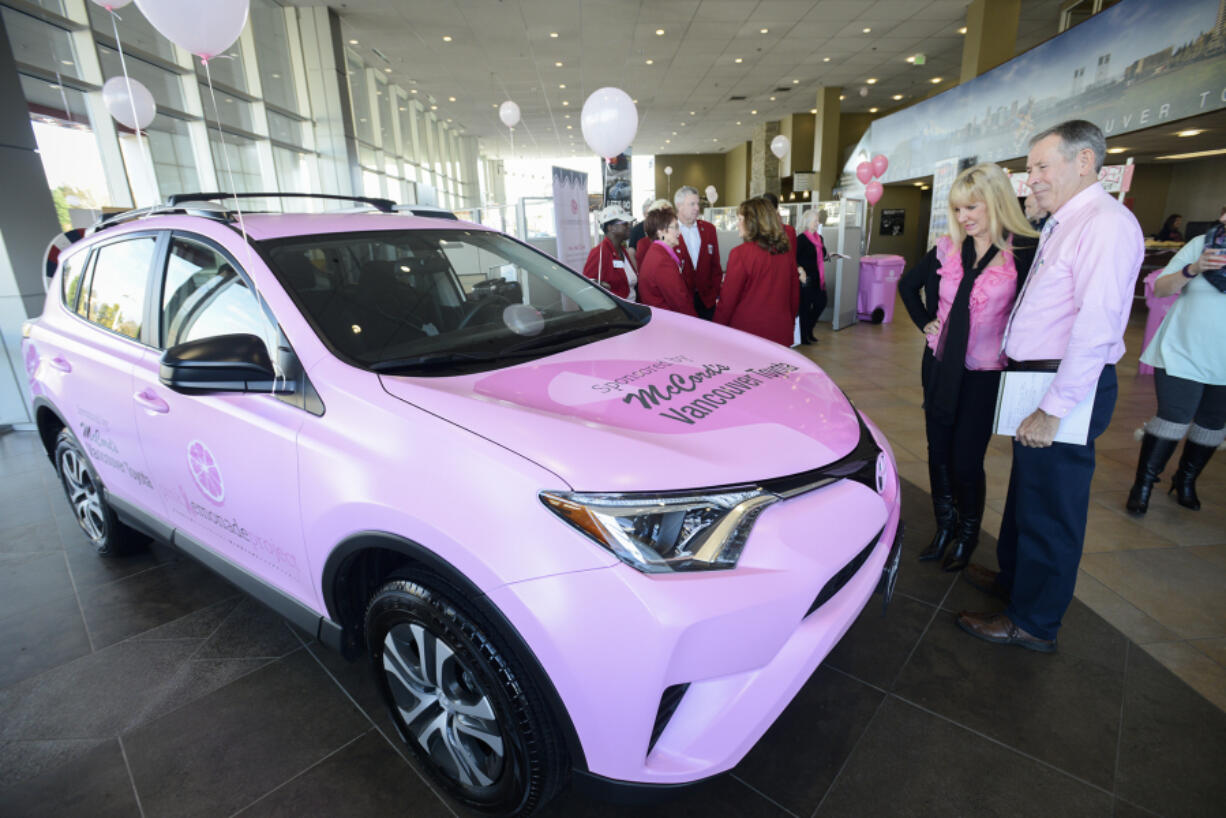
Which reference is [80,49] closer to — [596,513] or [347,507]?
[347,507]

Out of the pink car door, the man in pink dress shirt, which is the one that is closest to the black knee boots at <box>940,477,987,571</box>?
the man in pink dress shirt

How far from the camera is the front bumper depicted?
1.10 metres

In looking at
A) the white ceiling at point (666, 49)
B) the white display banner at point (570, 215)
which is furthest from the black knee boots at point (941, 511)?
the white ceiling at point (666, 49)

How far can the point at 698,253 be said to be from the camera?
4801 millimetres

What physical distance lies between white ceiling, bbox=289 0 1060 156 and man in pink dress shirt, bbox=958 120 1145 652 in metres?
10.6

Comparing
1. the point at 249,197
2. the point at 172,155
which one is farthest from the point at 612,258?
the point at 172,155

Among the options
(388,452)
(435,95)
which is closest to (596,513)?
(388,452)

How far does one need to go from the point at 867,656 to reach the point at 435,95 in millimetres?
19267

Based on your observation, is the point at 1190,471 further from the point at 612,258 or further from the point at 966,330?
the point at 612,258

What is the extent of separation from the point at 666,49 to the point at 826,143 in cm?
761

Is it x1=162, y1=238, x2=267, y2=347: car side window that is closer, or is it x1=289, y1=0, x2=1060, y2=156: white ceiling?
x1=162, y1=238, x2=267, y2=347: car side window

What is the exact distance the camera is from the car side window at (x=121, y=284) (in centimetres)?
212

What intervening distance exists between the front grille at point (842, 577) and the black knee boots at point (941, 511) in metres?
1.35

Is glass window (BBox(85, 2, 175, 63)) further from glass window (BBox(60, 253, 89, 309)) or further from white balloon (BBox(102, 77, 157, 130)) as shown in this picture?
glass window (BBox(60, 253, 89, 309))
